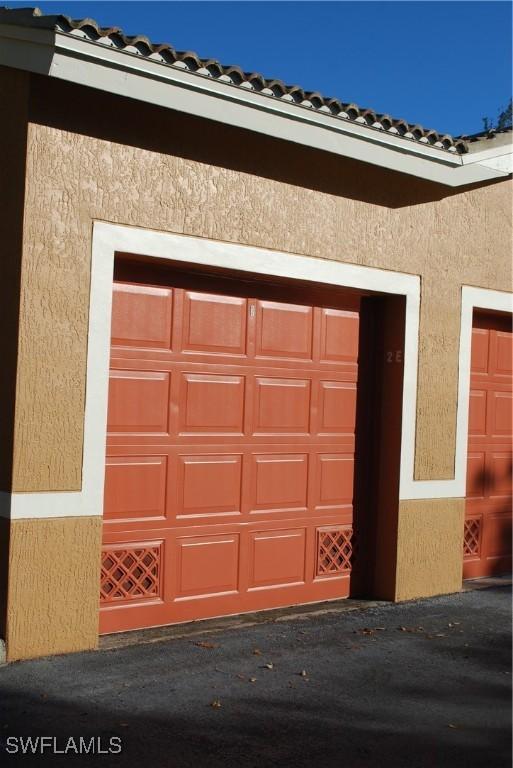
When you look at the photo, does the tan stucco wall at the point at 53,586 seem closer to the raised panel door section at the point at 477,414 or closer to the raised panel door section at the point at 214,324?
the raised panel door section at the point at 214,324

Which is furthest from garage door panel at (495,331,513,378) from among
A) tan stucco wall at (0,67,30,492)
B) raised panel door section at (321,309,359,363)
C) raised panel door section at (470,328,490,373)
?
tan stucco wall at (0,67,30,492)

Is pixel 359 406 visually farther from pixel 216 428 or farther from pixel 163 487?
pixel 163 487

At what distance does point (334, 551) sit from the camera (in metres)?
7.74

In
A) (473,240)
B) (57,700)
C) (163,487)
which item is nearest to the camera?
(57,700)

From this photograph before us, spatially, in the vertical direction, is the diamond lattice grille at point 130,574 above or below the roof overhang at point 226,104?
below

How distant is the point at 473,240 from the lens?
837 cm

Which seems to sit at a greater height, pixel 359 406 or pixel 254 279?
pixel 254 279

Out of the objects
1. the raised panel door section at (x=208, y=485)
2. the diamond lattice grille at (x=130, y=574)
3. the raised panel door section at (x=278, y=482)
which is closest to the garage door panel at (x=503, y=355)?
the raised panel door section at (x=278, y=482)

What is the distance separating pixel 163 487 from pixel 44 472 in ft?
3.54

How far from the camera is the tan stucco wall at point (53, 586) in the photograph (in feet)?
18.6

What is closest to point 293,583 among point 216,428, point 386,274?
point 216,428

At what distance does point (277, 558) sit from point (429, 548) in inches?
57.1

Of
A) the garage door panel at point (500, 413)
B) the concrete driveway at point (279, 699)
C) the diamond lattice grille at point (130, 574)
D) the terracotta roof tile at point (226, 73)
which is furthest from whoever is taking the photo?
the garage door panel at point (500, 413)

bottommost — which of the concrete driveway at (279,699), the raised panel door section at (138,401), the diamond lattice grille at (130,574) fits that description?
the concrete driveway at (279,699)
